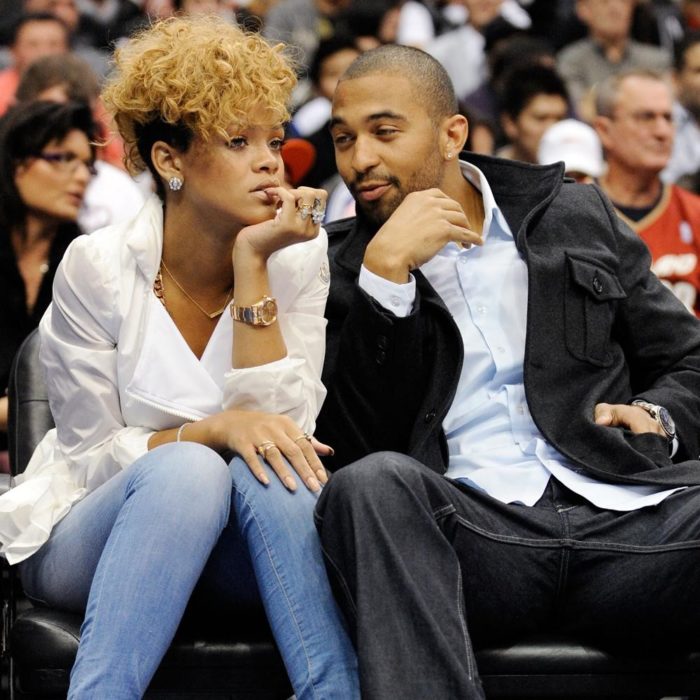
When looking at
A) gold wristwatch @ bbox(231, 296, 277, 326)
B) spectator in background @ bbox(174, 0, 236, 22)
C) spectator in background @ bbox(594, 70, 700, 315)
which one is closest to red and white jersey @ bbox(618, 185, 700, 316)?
spectator in background @ bbox(594, 70, 700, 315)

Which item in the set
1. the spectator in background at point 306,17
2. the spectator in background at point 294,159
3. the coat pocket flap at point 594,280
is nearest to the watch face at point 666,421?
the coat pocket flap at point 594,280

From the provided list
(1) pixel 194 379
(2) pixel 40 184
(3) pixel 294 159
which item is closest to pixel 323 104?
(3) pixel 294 159

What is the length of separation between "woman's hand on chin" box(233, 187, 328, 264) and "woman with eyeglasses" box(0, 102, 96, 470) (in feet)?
4.86

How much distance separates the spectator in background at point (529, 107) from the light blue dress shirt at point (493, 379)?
3.36 meters

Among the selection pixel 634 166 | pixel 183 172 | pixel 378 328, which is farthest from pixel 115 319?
pixel 634 166

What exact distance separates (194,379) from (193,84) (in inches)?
25.1

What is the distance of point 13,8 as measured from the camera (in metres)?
9.30

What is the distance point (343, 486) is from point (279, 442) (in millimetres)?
213

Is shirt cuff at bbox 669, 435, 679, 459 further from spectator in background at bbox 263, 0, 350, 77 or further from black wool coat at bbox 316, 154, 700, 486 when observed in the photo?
spectator in background at bbox 263, 0, 350, 77

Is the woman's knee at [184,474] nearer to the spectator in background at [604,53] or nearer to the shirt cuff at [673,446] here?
the shirt cuff at [673,446]

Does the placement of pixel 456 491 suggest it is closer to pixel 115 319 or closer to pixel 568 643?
pixel 568 643

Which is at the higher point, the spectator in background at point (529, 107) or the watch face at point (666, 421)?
the watch face at point (666, 421)

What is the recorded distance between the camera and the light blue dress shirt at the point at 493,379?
2971 millimetres

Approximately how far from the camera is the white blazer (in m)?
2.88
